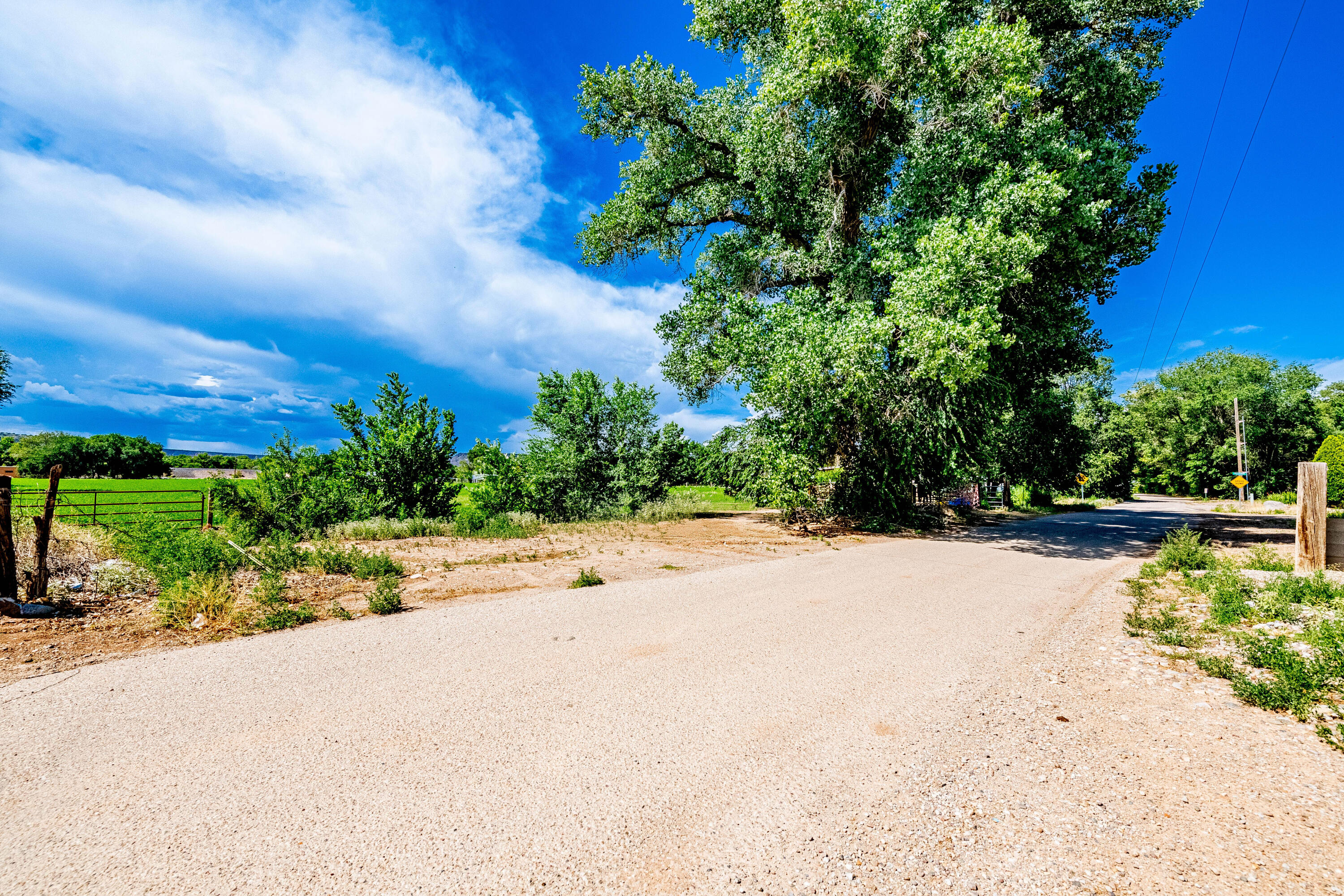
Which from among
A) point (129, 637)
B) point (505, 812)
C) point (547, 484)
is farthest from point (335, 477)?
point (505, 812)

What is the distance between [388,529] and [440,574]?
541cm

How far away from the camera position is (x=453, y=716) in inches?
129

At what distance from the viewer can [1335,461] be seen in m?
29.7

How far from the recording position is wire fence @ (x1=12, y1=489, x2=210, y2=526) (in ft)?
29.0

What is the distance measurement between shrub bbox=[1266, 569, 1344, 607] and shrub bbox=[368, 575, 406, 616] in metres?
9.50

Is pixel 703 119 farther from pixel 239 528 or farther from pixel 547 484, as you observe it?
pixel 239 528

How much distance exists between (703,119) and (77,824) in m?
18.3

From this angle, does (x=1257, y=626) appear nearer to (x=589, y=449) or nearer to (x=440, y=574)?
(x=440, y=574)

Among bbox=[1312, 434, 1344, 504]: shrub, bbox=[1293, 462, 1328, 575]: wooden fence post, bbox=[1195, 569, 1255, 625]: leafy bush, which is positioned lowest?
bbox=[1195, 569, 1255, 625]: leafy bush

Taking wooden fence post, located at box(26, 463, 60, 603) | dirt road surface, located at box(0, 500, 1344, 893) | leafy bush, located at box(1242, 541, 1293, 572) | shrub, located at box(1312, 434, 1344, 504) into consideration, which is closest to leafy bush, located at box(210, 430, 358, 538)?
wooden fence post, located at box(26, 463, 60, 603)

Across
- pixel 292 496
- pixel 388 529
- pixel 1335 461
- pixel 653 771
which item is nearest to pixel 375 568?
pixel 388 529

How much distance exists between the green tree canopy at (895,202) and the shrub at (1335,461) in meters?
26.7

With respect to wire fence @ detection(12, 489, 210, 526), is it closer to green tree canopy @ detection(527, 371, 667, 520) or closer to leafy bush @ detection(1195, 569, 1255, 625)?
green tree canopy @ detection(527, 371, 667, 520)

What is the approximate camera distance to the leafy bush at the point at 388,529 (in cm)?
1202
